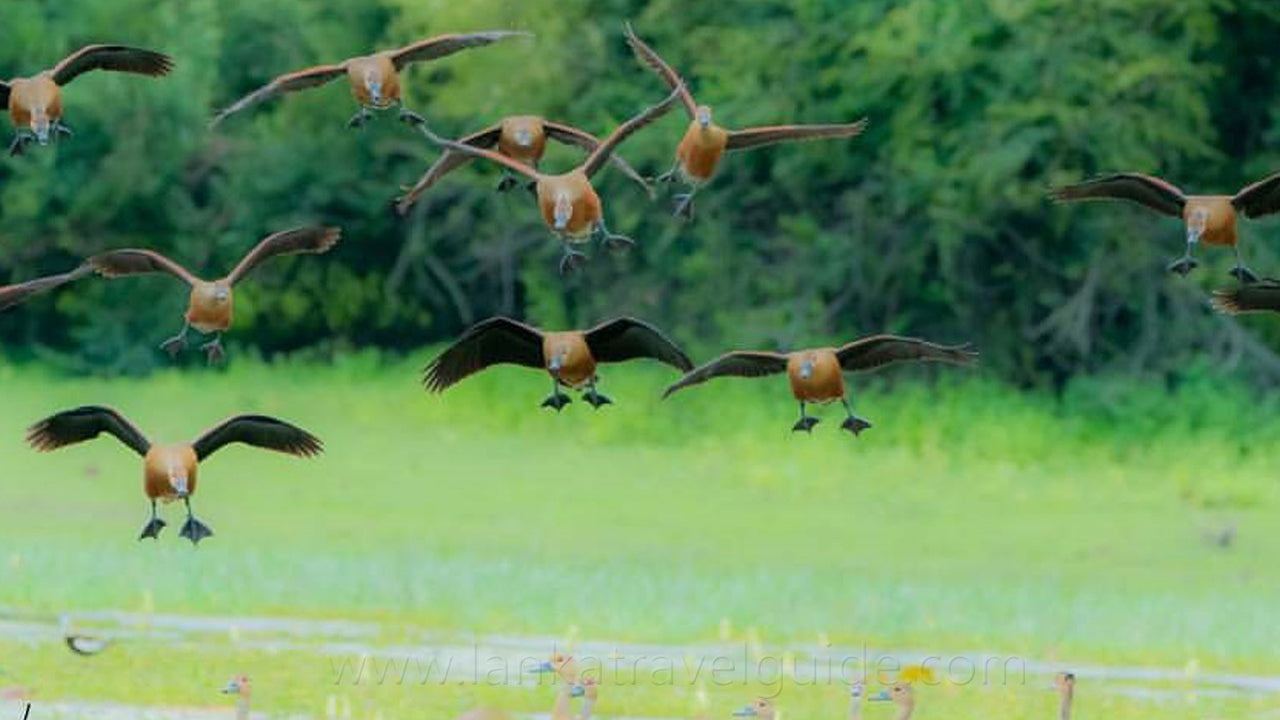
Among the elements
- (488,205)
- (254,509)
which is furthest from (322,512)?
(488,205)

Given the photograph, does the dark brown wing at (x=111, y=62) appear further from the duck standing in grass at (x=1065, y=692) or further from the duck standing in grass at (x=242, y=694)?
the duck standing in grass at (x=1065, y=692)

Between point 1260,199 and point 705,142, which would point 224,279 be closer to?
point 705,142

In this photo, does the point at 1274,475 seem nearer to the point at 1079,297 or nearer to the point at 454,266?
the point at 1079,297

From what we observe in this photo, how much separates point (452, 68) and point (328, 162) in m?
2.28

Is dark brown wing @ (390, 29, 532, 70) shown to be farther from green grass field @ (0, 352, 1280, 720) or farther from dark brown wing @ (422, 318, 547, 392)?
green grass field @ (0, 352, 1280, 720)

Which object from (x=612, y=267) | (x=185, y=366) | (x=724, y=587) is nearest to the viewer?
(x=724, y=587)

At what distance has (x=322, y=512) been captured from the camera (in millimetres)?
23844

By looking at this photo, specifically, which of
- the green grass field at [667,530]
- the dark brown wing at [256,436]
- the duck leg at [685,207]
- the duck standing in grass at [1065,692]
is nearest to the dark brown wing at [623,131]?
the duck leg at [685,207]

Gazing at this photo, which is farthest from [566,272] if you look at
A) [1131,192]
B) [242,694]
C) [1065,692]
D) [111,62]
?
[1065,692]

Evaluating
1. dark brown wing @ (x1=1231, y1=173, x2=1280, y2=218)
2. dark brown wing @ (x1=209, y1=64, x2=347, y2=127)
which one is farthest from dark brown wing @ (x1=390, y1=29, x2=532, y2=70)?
dark brown wing @ (x1=1231, y1=173, x2=1280, y2=218)

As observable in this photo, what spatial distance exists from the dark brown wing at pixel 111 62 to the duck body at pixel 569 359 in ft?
6.90

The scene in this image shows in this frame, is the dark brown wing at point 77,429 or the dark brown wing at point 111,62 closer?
the dark brown wing at point 77,429

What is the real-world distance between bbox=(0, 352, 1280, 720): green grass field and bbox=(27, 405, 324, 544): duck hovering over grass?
2684 millimetres

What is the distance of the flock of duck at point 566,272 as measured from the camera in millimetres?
10375
